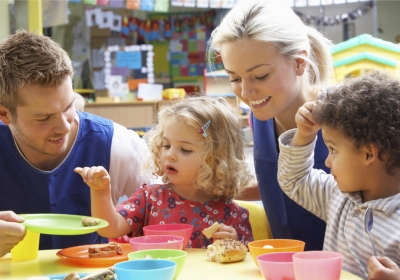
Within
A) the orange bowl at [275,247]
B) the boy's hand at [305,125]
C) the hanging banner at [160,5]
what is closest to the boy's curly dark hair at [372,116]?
the boy's hand at [305,125]

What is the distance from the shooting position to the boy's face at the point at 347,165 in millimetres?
1464

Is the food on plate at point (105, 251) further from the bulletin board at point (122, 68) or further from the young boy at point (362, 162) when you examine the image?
the bulletin board at point (122, 68)

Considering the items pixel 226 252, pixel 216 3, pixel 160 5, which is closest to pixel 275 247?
pixel 226 252

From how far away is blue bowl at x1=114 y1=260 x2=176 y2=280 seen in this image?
1.09 meters

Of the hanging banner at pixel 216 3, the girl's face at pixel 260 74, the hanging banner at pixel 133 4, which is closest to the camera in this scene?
the girl's face at pixel 260 74

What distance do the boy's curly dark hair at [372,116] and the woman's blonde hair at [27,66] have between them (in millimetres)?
914

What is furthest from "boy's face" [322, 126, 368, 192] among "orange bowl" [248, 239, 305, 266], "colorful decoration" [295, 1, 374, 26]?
"colorful decoration" [295, 1, 374, 26]

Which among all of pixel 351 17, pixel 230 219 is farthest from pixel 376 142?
pixel 351 17

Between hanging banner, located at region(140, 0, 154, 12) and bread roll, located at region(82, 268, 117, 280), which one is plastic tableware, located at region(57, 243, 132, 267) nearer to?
bread roll, located at region(82, 268, 117, 280)

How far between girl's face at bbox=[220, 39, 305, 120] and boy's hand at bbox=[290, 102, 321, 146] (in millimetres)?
164

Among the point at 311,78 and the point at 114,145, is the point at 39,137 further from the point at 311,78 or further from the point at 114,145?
the point at 311,78

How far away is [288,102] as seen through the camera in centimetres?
187

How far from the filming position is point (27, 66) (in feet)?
6.19

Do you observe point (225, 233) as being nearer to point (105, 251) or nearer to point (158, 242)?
point (158, 242)
